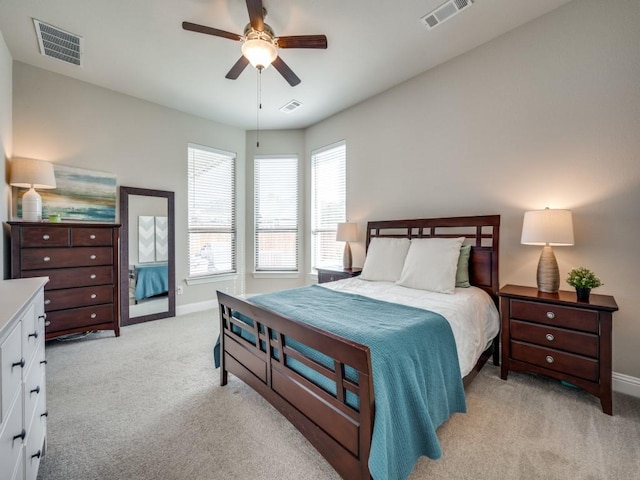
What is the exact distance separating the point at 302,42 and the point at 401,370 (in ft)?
8.10

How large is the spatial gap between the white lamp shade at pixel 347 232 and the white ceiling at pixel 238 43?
5.97 ft

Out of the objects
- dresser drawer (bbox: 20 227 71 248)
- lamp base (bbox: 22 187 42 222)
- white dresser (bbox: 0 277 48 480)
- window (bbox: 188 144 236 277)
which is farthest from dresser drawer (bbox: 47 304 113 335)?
white dresser (bbox: 0 277 48 480)

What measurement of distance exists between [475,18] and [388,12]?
0.80m

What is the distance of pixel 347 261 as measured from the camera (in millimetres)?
3998

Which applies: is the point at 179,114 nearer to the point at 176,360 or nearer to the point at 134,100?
the point at 134,100

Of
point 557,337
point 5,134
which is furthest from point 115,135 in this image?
point 557,337

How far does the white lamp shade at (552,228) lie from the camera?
2.16m

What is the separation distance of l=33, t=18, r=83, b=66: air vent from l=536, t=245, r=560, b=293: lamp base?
15.6 ft

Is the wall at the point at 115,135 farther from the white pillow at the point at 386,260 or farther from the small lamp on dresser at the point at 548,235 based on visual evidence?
the small lamp on dresser at the point at 548,235

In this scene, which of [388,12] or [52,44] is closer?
[388,12]

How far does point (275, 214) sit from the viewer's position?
513cm

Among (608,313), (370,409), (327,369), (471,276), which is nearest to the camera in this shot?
(370,409)

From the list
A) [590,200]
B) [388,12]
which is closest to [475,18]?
[388,12]

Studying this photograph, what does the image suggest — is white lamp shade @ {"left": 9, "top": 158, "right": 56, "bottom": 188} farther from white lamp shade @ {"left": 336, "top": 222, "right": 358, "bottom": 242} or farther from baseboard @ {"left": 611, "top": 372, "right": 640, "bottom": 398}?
baseboard @ {"left": 611, "top": 372, "right": 640, "bottom": 398}
